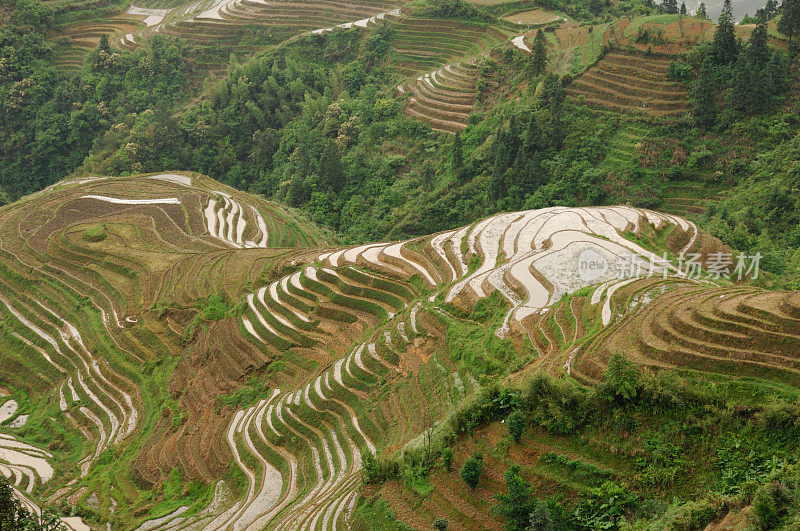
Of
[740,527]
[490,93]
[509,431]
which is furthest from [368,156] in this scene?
[740,527]

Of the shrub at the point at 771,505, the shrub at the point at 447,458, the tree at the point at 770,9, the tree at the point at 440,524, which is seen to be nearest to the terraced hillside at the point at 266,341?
the tree at the point at 440,524

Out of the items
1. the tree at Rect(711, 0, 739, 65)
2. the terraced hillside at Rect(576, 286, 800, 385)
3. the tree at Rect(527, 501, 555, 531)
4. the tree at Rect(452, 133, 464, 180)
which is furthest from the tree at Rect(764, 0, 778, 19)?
the tree at Rect(527, 501, 555, 531)

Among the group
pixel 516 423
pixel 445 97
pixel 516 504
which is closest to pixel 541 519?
pixel 516 504

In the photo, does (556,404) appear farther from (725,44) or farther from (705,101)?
(725,44)

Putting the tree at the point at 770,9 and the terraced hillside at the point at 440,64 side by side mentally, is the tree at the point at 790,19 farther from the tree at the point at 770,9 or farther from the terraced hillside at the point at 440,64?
the terraced hillside at the point at 440,64

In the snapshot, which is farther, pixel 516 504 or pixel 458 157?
pixel 458 157

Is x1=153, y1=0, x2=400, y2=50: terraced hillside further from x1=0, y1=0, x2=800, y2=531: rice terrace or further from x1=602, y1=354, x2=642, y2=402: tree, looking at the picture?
x1=602, y1=354, x2=642, y2=402: tree
